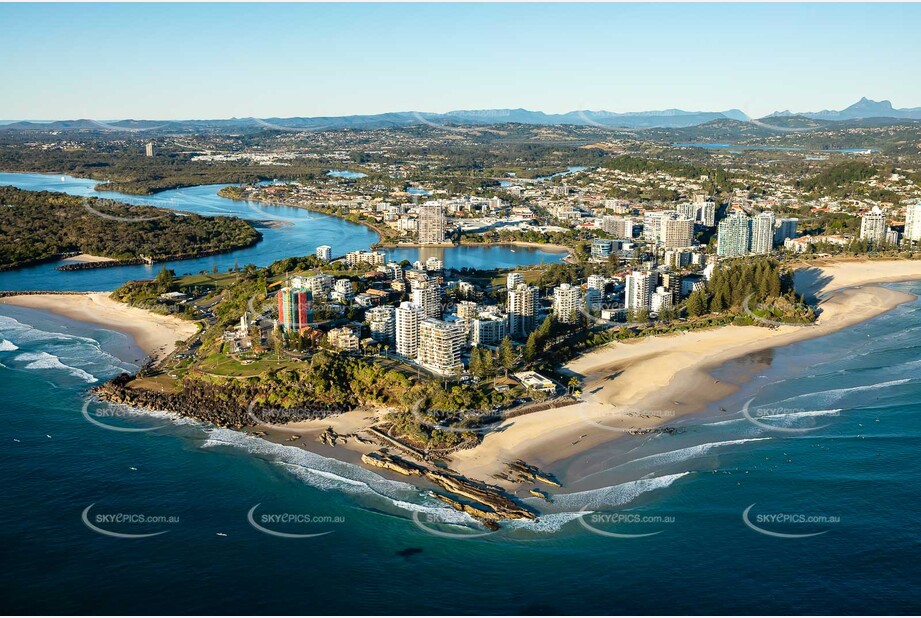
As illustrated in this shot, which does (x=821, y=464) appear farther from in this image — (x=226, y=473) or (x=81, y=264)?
(x=81, y=264)

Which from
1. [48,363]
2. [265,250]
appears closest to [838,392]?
[48,363]

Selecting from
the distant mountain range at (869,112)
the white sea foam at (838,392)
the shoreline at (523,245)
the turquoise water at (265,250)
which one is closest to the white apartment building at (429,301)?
the white sea foam at (838,392)

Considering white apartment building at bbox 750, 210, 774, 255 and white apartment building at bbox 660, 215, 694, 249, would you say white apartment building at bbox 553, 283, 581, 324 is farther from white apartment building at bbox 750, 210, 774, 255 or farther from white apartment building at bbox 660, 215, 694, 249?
white apartment building at bbox 750, 210, 774, 255

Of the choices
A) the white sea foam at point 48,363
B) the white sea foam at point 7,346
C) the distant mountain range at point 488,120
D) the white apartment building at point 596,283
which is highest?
the distant mountain range at point 488,120

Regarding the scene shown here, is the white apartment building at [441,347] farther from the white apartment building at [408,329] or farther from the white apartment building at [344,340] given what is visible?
the white apartment building at [344,340]

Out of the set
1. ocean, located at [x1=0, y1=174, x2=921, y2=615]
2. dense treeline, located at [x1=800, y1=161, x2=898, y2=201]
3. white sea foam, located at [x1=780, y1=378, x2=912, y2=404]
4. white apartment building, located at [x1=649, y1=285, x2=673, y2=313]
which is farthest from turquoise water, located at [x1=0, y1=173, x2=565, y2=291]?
dense treeline, located at [x1=800, y1=161, x2=898, y2=201]

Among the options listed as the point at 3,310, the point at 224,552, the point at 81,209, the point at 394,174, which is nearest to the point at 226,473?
the point at 224,552
